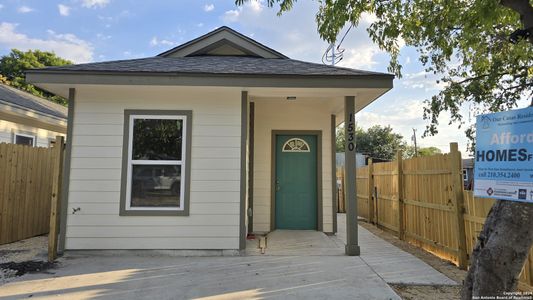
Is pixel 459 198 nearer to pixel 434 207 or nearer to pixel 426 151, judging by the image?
pixel 434 207

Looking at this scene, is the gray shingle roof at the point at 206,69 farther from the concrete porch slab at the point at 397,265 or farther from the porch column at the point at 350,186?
the concrete porch slab at the point at 397,265

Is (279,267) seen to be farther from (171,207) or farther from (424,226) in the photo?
(424,226)

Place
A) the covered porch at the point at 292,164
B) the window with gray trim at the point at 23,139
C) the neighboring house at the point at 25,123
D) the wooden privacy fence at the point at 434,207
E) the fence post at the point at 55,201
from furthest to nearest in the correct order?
the window with gray trim at the point at 23,139
the neighboring house at the point at 25,123
the covered porch at the point at 292,164
the fence post at the point at 55,201
the wooden privacy fence at the point at 434,207

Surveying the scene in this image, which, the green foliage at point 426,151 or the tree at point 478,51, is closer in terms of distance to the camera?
the tree at point 478,51

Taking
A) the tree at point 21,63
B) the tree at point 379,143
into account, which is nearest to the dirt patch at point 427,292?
the tree at point 21,63

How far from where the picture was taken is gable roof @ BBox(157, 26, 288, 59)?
7.93 m

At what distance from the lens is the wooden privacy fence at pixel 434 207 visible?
489 centimetres

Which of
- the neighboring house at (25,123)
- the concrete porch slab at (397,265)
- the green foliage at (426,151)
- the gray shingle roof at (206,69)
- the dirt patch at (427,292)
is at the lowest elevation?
the dirt patch at (427,292)

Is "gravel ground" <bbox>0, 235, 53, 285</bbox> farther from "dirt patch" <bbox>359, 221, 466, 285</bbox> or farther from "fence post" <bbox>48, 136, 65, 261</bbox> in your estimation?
"dirt patch" <bbox>359, 221, 466, 285</bbox>

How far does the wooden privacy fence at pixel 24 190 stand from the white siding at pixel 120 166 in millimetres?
1145

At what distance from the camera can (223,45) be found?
8180 millimetres

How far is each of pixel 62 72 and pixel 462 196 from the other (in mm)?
6408

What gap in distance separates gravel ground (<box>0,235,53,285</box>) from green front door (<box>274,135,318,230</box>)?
451cm

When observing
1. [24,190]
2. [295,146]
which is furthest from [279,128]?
[24,190]
